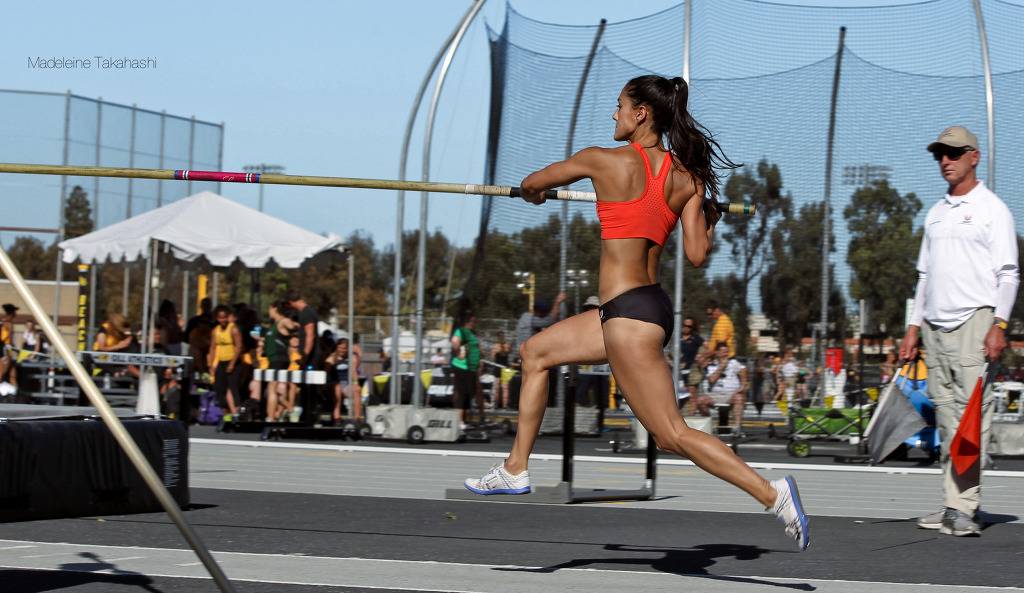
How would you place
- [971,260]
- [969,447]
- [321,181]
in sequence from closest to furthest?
[321,181] < [969,447] < [971,260]

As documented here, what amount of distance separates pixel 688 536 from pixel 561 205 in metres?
9.57

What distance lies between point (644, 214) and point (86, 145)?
2385 centimetres

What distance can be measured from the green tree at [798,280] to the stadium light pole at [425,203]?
4.13 m

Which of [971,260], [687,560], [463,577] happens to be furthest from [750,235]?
[463,577]

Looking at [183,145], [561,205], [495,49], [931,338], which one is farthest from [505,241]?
[183,145]

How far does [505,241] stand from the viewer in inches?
695

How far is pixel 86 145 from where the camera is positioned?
27.7 meters

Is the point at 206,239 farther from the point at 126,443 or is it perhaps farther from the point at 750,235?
the point at 126,443

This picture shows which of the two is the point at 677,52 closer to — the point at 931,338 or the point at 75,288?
the point at 931,338

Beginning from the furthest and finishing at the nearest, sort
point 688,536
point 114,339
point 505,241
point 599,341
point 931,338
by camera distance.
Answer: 1. point 114,339
2. point 505,241
3. point 931,338
4. point 688,536
5. point 599,341

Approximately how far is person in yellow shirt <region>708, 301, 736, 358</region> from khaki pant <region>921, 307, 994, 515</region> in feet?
26.5

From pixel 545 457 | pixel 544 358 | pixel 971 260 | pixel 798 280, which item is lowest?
pixel 545 457

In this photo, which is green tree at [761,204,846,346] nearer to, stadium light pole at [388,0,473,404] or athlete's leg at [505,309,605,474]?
stadium light pole at [388,0,473,404]

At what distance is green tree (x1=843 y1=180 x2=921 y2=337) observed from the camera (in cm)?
1588
